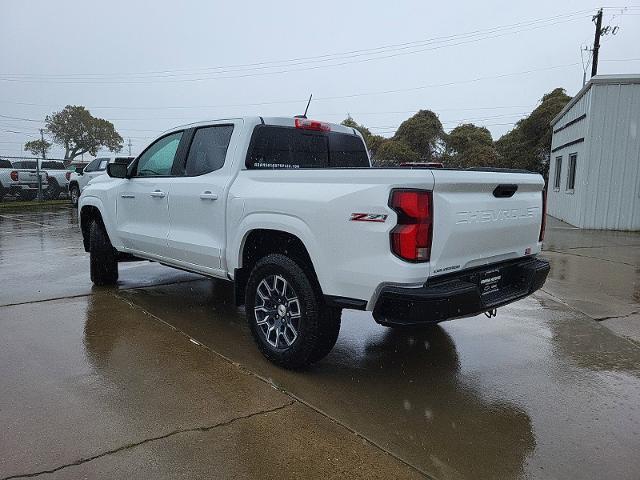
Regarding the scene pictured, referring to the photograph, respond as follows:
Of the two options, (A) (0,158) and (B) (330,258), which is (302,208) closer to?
(B) (330,258)

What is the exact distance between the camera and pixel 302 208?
11.6 ft

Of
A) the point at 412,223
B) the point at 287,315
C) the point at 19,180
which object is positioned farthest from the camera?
the point at 19,180

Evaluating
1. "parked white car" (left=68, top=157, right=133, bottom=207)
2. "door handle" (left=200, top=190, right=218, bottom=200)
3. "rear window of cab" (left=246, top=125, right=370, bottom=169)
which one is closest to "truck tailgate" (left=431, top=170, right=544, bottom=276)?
"rear window of cab" (left=246, top=125, right=370, bottom=169)

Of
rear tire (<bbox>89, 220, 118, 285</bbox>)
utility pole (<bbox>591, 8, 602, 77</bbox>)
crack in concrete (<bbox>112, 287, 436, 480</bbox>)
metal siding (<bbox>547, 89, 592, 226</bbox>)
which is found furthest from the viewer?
utility pole (<bbox>591, 8, 602, 77</bbox>)

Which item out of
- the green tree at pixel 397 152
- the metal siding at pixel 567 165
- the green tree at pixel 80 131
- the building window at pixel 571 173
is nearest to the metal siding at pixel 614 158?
the metal siding at pixel 567 165

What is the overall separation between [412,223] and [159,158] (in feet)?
10.5

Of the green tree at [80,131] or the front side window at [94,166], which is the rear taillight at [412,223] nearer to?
the front side window at [94,166]

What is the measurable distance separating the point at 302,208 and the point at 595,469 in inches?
88.8

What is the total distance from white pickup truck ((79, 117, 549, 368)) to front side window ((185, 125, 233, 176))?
2cm

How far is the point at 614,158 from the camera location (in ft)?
44.9

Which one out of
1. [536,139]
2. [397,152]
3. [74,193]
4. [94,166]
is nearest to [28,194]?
[74,193]

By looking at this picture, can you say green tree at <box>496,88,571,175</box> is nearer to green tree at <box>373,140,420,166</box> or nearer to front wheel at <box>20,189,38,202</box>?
green tree at <box>373,140,420,166</box>

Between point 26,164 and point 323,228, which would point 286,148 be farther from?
point 26,164

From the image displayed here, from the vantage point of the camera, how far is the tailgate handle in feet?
11.7
